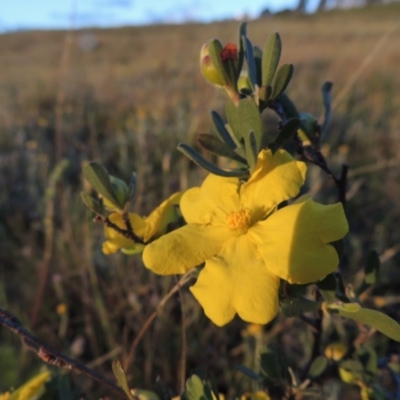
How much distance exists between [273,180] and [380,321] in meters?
0.17

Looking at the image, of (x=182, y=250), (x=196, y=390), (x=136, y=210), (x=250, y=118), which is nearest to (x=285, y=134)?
(x=250, y=118)

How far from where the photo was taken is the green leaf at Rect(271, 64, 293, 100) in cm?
53

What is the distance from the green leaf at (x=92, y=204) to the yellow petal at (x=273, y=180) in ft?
0.56

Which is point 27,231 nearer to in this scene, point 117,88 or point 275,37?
point 275,37

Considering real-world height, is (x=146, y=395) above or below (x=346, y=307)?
below

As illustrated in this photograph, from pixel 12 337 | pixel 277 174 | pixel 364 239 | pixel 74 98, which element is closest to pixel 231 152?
pixel 277 174

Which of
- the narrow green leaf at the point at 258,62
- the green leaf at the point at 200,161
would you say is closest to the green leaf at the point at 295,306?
the green leaf at the point at 200,161

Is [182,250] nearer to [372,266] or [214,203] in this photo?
[214,203]

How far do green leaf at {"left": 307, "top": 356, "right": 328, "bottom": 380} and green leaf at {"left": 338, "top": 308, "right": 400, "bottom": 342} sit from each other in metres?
0.15

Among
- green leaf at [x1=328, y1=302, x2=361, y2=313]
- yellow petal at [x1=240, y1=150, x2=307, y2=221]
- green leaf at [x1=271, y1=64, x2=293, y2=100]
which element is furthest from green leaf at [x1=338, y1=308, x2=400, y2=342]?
green leaf at [x1=271, y1=64, x2=293, y2=100]

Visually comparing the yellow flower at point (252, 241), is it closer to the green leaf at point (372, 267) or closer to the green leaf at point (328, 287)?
the green leaf at point (328, 287)

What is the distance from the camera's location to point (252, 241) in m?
0.52

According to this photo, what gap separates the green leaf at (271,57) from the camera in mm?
539

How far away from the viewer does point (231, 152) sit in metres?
0.56
